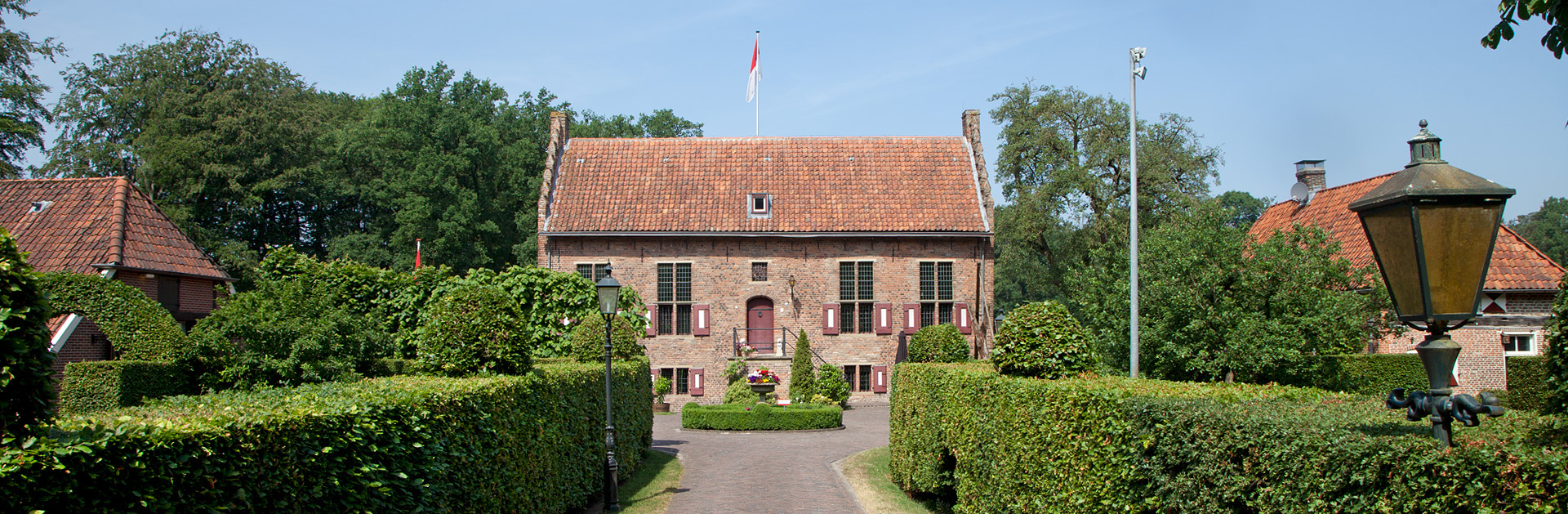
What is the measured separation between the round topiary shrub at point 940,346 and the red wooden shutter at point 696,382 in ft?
37.7

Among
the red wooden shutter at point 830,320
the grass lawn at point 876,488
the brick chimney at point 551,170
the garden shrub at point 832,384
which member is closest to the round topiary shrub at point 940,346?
the grass lawn at point 876,488

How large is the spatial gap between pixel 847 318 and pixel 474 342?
70.0ft

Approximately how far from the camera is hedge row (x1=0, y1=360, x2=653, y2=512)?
3637 mm

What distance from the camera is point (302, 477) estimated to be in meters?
5.09

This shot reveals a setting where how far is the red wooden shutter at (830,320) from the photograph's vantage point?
30.6 m

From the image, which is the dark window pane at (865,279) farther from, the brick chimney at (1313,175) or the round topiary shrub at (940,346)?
the brick chimney at (1313,175)

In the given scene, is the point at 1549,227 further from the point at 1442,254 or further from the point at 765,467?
the point at 1442,254

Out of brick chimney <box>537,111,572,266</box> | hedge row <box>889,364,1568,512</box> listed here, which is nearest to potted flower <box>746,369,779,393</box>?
brick chimney <box>537,111,572,266</box>

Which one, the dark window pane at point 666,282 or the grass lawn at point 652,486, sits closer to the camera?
the grass lawn at point 652,486

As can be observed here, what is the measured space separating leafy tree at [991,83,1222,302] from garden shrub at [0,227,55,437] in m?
32.9

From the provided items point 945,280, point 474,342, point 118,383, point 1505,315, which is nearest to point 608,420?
point 474,342

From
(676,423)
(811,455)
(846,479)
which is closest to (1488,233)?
(846,479)

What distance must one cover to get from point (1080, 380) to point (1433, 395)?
468cm

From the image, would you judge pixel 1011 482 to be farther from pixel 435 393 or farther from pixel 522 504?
pixel 435 393
